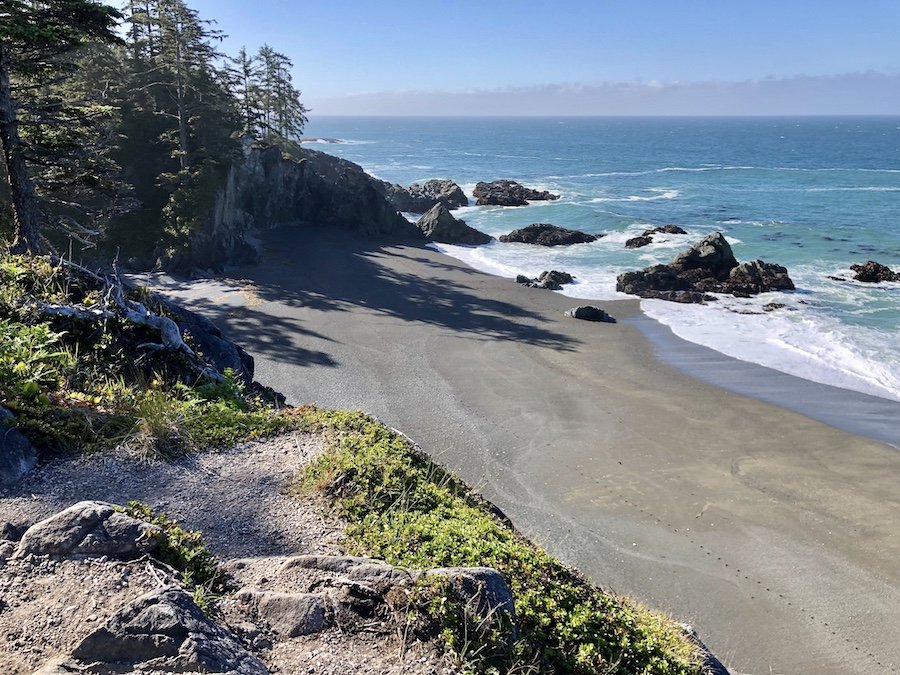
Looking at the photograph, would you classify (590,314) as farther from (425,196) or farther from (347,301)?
(425,196)

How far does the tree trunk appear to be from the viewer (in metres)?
13.6

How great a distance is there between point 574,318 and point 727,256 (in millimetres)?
14319

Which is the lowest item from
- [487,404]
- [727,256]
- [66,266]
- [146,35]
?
[487,404]

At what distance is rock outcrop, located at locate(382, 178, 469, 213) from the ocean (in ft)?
8.60

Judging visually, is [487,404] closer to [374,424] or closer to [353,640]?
[374,424]

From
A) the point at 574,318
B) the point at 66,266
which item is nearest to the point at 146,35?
the point at 574,318

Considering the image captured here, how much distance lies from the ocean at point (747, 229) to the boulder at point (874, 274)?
2.62 feet

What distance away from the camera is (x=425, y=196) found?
207ft

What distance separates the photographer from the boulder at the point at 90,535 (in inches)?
→ 189

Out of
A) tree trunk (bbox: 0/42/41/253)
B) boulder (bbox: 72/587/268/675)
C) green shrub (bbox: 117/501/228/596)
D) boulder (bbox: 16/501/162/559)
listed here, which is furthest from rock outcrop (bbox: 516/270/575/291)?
boulder (bbox: 72/587/268/675)

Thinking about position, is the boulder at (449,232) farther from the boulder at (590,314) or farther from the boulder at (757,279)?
the boulder at (590,314)

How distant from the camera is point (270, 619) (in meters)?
4.79

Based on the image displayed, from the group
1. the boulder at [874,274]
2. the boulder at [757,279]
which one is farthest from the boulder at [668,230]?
the boulder at [874,274]

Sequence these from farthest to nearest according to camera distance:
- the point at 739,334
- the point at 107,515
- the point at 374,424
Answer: the point at 739,334
the point at 374,424
the point at 107,515
